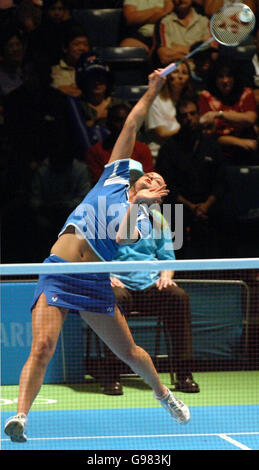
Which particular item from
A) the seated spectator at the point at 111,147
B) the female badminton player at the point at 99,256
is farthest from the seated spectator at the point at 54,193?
the female badminton player at the point at 99,256

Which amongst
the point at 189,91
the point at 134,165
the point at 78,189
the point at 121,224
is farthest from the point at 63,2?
→ the point at 121,224

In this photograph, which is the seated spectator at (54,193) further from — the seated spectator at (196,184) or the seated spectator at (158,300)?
the seated spectator at (158,300)

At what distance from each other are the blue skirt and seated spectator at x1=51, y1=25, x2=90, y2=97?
4.43 metres

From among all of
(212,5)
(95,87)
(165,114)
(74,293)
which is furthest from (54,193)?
(74,293)

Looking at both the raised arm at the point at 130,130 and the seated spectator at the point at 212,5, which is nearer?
the raised arm at the point at 130,130

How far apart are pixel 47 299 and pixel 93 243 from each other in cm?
42

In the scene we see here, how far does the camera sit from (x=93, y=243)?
4.96 meters

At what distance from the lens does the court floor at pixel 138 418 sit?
210 inches

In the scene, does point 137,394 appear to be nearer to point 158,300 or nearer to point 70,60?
point 158,300

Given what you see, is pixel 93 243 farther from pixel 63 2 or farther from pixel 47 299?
pixel 63 2

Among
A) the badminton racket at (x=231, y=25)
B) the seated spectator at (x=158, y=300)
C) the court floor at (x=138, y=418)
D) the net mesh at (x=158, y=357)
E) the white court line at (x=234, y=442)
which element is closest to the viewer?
the white court line at (x=234, y=442)

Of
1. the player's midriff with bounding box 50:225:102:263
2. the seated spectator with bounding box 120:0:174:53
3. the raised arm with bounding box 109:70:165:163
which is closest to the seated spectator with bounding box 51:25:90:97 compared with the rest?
the seated spectator with bounding box 120:0:174:53

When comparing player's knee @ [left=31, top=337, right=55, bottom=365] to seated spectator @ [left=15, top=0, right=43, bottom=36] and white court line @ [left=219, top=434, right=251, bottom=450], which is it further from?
seated spectator @ [left=15, top=0, right=43, bottom=36]

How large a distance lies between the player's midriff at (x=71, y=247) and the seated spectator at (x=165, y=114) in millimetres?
4071
